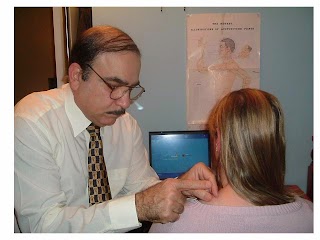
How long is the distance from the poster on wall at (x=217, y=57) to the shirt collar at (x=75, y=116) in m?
0.90

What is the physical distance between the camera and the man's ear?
121cm

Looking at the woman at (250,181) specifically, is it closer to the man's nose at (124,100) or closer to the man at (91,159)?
the man at (91,159)

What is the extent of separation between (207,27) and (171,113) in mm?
588

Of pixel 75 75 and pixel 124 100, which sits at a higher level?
pixel 75 75

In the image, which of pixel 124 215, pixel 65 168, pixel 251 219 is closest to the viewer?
pixel 251 219

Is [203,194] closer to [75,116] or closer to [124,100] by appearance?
[124,100]

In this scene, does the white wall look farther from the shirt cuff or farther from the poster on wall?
the shirt cuff

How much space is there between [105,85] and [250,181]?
2.04ft

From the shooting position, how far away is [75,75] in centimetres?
122

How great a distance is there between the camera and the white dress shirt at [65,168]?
97 cm

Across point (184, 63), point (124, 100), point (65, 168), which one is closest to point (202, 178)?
point (124, 100)
